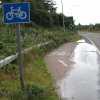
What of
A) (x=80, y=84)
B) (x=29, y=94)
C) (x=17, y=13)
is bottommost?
(x=80, y=84)

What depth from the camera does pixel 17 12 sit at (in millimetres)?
3986

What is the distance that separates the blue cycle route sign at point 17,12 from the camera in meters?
3.97

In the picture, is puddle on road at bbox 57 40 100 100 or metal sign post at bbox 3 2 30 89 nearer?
metal sign post at bbox 3 2 30 89

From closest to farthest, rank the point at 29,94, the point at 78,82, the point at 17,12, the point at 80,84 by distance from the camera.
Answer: the point at 17,12 → the point at 29,94 → the point at 80,84 → the point at 78,82

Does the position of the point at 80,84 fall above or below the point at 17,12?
below

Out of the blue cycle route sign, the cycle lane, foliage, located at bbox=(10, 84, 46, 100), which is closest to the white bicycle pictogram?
the blue cycle route sign

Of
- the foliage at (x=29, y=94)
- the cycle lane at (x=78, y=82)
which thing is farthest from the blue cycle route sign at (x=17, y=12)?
the cycle lane at (x=78, y=82)

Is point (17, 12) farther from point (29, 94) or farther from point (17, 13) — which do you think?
point (29, 94)

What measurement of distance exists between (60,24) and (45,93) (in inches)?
1534

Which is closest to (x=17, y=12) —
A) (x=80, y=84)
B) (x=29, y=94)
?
(x=29, y=94)

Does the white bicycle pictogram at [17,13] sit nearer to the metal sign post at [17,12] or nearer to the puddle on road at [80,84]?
the metal sign post at [17,12]

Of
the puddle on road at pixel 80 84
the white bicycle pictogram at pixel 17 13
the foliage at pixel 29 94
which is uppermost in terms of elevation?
the white bicycle pictogram at pixel 17 13

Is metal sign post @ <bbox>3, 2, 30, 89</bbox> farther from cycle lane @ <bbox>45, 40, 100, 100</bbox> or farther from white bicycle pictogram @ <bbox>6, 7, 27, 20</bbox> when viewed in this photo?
cycle lane @ <bbox>45, 40, 100, 100</bbox>

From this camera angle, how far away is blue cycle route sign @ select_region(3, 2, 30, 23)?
Result: 3971 mm
